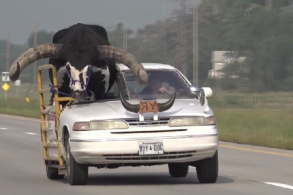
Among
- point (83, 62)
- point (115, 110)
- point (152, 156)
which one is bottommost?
point (152, 156)

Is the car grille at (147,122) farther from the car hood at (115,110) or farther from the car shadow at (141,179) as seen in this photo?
the car shadow at (141,179)

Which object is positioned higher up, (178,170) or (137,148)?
(137,148)

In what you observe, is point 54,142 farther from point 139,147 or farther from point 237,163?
point 237,163

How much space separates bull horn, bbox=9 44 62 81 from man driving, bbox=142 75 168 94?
1.41 m

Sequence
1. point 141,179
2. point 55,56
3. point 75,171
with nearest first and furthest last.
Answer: point 75,171 → point 55,56 → point 141,179

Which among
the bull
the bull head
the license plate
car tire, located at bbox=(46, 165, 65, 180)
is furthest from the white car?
car tire, located at bbox=(46, 165, 65, 180)

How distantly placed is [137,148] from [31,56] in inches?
86.9

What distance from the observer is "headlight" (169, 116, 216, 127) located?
13281 mm

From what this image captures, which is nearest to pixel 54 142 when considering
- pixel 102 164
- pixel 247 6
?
pixel 102 164

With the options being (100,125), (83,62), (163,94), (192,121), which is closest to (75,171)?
(100,125)

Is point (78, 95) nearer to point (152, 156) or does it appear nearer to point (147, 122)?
point (147, 122)

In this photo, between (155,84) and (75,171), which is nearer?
(75,171)

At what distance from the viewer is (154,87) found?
14633mm

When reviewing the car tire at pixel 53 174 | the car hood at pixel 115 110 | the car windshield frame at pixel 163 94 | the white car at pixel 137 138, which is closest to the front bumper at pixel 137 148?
the white car at pixel 137 138
